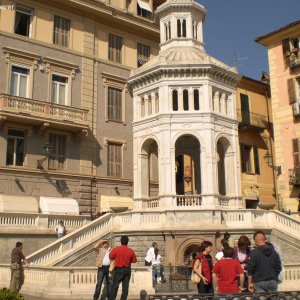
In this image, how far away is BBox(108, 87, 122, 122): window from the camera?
3438 centimetres

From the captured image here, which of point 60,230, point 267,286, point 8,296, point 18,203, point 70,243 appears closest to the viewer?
point 267,286

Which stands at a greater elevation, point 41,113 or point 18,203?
point 41,113

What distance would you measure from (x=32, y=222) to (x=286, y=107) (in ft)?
70.3

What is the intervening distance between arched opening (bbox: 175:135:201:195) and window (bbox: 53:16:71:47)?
38.7 ft

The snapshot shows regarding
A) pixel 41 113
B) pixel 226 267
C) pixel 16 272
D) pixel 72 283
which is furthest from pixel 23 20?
A: pixel 226 267

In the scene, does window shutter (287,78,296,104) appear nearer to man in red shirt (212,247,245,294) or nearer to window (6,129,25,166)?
window (6,129,25,166)

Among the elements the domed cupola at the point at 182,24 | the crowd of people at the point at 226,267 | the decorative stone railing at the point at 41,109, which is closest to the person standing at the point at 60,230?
the decorative stone railing at the point at 41,109

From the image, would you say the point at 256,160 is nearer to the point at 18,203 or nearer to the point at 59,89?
the point at 59,89

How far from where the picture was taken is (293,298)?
23.6 ft

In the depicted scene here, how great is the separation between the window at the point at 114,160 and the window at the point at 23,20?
32.8 feet

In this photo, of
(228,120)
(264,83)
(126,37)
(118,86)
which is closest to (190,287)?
(228,120)

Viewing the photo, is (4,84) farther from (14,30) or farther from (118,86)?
(118,86)

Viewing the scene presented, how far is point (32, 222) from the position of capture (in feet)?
79.5

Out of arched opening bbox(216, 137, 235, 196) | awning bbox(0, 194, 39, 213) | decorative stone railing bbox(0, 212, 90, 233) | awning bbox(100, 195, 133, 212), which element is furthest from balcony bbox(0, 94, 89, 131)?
arched opening bbox(216, 137, 235, 196)
